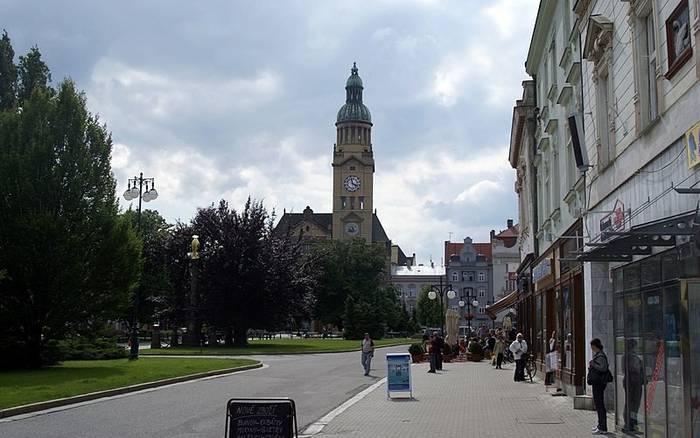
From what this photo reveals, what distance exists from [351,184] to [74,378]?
121560 millimetres

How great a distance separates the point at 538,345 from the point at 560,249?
26.3ft

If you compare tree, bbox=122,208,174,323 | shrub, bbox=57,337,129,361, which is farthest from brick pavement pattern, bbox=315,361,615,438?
tree, bbox=122,208,174,323

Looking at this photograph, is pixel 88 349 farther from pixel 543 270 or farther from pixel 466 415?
pixel 466 415

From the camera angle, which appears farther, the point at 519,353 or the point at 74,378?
the point at 519,353

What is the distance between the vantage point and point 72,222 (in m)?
32.5

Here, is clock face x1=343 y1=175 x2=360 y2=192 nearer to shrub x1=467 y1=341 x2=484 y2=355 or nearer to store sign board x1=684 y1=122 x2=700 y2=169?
shrub x1=467 y1=341 x2=484 y2=355

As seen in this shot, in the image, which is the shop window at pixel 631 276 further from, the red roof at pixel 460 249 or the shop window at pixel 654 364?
the red roof at pixel 460 249

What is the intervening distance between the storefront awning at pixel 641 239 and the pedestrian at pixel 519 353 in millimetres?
12563

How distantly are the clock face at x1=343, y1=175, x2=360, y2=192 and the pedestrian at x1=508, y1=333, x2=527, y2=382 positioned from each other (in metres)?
119

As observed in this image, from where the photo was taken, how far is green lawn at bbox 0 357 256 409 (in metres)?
19.5

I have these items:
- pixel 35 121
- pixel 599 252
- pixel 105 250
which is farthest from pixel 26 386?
pixel 599 252

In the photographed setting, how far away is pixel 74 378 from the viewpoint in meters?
25.2

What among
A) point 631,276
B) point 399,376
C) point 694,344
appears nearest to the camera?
point 694,344

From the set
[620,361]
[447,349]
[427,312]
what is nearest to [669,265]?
[620,361]
